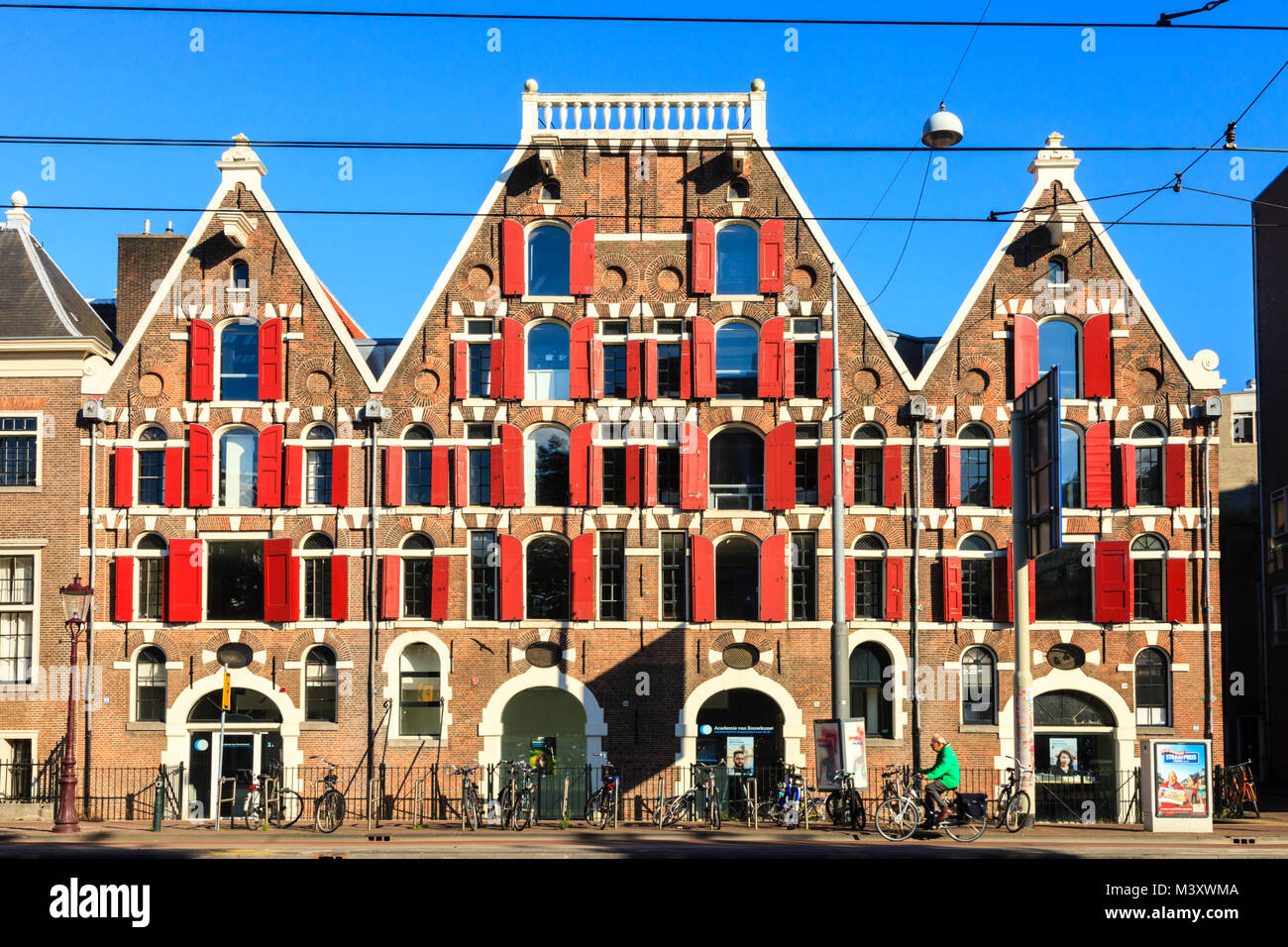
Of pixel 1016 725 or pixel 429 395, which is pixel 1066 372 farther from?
pixel 429 395

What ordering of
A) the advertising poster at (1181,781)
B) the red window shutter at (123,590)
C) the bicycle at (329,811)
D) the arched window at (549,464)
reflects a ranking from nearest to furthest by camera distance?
the advertising poster at (1181,781)
the bicycle at (329,811)
the red window shutter at (123,590)
the arched window at (549,464)

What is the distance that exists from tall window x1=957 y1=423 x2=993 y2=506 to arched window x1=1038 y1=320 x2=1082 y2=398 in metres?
2.37

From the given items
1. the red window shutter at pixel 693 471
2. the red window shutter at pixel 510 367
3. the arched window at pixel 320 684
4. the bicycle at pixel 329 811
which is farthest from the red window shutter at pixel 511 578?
the bicycle at pixel 329 811

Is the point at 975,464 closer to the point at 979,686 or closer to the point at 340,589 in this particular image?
the point at 979,686

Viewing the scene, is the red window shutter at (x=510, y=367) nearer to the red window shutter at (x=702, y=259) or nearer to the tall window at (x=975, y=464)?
the red window shutter at (x=702, y=259)

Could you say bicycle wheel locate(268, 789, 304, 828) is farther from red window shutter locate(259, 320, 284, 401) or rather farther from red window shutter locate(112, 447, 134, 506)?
red window shutter locate(259, 320, 284, 401)

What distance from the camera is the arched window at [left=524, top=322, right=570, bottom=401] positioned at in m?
33.2

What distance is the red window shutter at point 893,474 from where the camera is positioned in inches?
1275

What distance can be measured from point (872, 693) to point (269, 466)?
16.2m

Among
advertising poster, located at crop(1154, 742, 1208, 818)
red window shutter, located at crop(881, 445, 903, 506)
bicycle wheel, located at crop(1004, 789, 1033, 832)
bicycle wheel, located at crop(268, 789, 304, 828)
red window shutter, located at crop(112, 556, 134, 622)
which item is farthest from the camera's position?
red window shutter, located at crop(881, 445, 903, 506)

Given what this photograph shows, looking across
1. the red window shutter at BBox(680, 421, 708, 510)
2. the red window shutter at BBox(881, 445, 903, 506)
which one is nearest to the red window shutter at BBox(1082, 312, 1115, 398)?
the red window shutter at BBox(881, 445, 903, 506)

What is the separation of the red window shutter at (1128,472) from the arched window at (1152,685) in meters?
3.78

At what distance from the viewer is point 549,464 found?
33.0 meters
